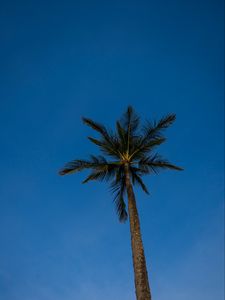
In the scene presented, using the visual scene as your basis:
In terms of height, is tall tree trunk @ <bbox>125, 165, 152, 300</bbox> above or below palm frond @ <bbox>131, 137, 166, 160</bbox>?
below

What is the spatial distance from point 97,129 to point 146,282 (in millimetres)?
7887

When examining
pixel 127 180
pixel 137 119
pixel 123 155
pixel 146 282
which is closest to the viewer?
pixel 146 282

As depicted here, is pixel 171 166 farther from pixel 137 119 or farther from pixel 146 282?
pixel 146 282

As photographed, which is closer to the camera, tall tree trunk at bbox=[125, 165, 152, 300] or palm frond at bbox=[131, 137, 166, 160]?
tall tree trunk at bbox=[125, 165, 152, 300]

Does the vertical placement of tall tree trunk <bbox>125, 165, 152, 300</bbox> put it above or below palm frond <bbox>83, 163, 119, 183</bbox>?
below

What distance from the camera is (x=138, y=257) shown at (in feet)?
36.7

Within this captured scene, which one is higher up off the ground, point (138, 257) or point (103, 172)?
point (103, 172)

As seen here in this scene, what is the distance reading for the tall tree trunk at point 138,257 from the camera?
1027 centimetres

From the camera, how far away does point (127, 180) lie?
46.8 ft

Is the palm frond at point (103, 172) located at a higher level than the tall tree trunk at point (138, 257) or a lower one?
higher

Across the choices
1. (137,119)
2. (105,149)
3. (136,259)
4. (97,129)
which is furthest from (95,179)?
(136,259)

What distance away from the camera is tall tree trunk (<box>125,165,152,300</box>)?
404 inches

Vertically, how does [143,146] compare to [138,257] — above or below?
above

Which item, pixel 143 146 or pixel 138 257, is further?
pixel 143 146
